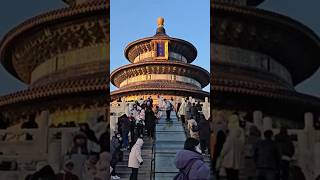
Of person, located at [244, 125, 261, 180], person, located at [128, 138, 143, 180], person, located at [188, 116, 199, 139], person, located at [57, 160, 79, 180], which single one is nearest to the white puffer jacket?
person, located at [128, 138, 143, 180]

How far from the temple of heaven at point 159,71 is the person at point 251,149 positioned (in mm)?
2529

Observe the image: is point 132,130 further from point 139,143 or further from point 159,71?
point 159,71

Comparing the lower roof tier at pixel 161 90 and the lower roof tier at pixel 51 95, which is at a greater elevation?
the lower roof tier at pixel 161 90

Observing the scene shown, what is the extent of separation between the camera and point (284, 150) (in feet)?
16.5

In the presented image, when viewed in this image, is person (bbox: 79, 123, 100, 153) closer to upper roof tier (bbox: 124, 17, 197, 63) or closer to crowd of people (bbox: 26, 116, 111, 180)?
crowd of people (bbox: 26, 116, 111, 180)

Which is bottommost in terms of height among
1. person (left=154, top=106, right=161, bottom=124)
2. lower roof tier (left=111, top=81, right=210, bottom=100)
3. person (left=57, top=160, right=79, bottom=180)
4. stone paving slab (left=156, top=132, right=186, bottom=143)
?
person (left=57, top=160, right=79, bottom=180)

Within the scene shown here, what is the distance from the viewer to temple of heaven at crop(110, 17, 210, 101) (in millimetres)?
8008

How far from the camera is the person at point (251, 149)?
194 inches

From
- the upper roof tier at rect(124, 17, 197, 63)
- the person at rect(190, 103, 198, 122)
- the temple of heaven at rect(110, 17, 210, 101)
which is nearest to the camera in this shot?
the person at rect(190, 103, 198, 122)

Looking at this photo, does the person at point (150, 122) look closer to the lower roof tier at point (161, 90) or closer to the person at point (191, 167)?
the person at point (191, 167)

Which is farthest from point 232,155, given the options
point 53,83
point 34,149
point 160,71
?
point 160,71

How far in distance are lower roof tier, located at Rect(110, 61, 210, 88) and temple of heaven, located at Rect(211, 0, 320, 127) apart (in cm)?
207

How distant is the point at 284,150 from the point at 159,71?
4076 millimetres

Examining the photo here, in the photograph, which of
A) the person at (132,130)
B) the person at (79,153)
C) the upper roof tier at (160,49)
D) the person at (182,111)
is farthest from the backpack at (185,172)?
the upper roof tier at (160,49)
